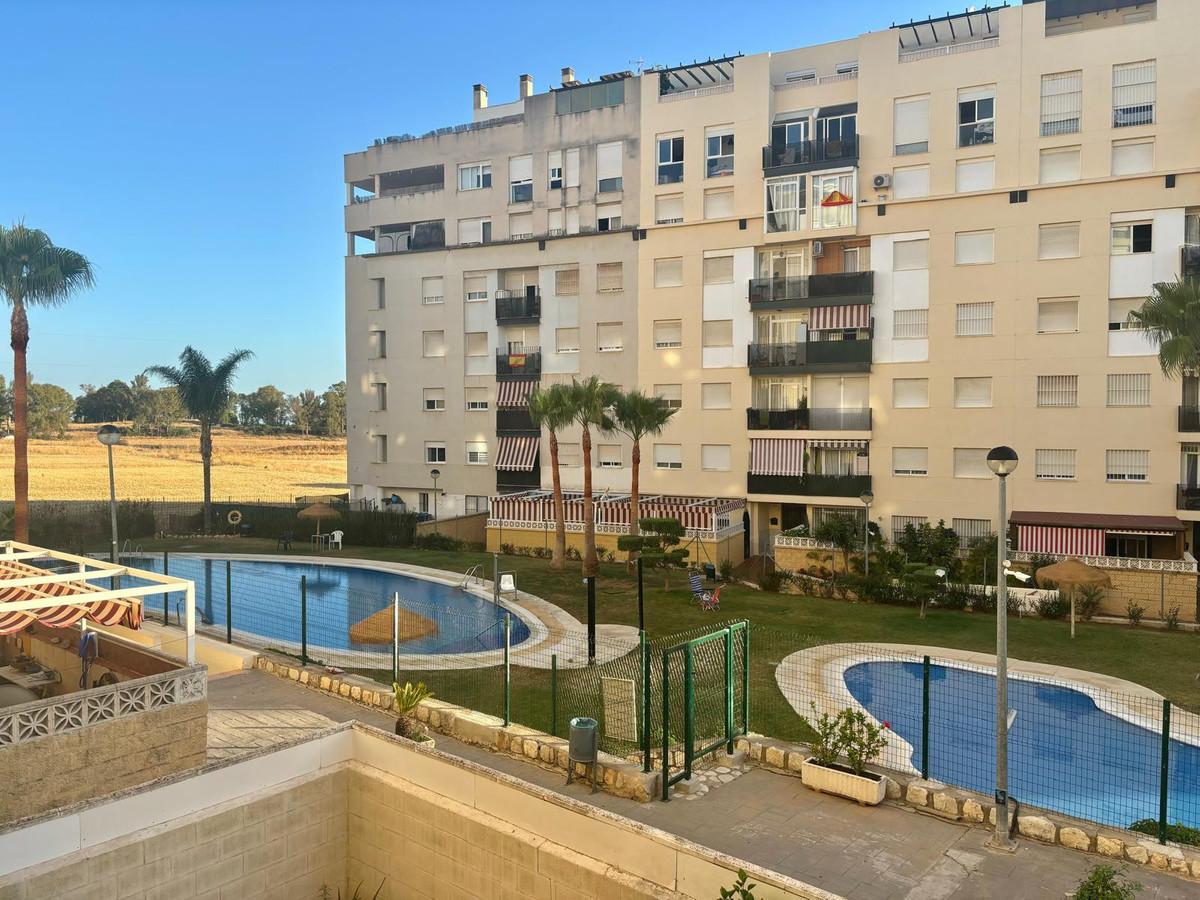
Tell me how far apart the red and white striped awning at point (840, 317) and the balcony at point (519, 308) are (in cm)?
1328

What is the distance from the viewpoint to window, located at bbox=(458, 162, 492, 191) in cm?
4316

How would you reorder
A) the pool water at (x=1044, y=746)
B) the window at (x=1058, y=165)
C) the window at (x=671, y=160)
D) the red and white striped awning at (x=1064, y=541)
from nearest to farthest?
the pool water at (x=1044, y=746) < the red and white striped awning at (x=1064, y=541) < the window at (x=1058, y=165) < the window at (x=671, y=160)

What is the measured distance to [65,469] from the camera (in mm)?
76125

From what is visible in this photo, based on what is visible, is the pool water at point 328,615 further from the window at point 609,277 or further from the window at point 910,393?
the window at point 609,277

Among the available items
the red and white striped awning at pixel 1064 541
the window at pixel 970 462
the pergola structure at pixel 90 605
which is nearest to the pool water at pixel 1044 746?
the pergola structure at pixel 90 605

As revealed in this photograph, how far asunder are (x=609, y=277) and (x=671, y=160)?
5.76 m

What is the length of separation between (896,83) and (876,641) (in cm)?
2339

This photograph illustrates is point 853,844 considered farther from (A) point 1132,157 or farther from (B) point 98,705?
(A) point 1132,157

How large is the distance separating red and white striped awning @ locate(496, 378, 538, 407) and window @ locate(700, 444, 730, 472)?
29.7 feet

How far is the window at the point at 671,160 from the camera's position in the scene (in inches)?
1491

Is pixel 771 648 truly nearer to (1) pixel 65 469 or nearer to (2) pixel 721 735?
(2) pixel 721 735

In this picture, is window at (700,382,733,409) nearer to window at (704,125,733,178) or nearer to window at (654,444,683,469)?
window at (654,444,683,469)

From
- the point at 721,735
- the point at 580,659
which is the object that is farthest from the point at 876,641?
the point at 721,735

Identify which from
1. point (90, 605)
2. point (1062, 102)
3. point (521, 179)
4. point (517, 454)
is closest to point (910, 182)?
point (1062, 102)
